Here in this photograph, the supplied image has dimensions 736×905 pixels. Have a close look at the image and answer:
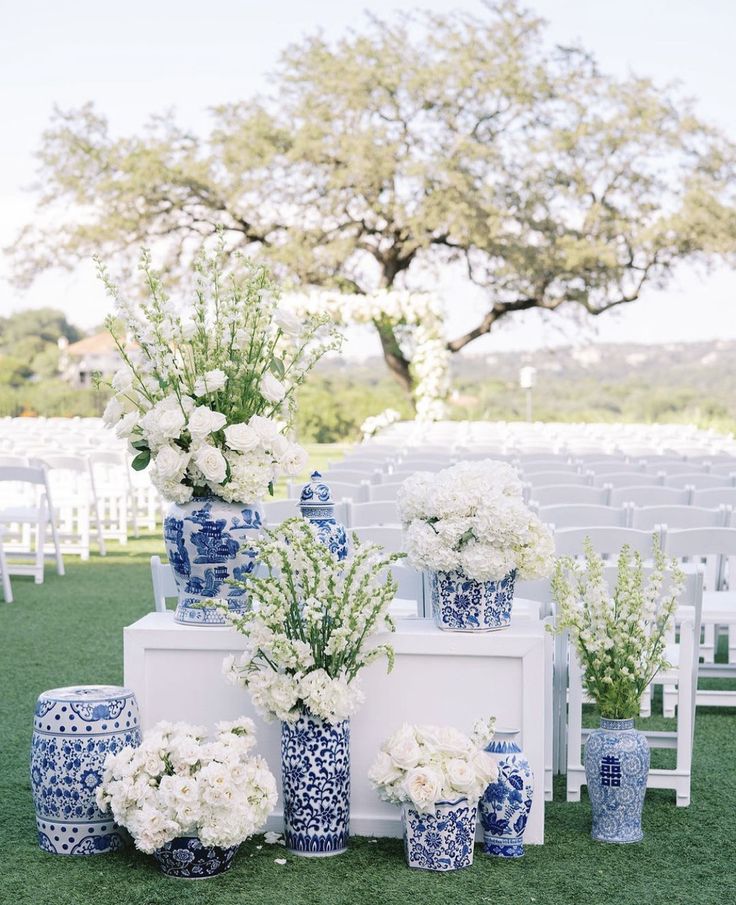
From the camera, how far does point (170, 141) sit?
27484 mm

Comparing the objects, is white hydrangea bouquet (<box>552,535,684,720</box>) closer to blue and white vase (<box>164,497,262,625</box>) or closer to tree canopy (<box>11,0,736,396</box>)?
blue and white vase (<box>164,497,262,625</box>)

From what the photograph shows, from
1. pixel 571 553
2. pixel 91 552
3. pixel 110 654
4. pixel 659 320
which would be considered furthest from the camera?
pixel 659 320

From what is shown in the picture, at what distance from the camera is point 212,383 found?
3.91 m

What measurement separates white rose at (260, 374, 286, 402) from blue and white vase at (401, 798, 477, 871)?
4.33ft

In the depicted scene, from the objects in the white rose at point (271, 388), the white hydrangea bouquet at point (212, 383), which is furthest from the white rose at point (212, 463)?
the white rose at point (271, 388)

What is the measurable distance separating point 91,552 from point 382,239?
17824mm

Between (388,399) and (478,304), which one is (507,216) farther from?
(388,399)

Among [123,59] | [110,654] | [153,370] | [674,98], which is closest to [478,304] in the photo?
[674,98]

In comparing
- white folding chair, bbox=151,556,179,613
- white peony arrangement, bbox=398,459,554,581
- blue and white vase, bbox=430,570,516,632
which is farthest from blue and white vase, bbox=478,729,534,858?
white folding chair, bbox=151,556,179,613

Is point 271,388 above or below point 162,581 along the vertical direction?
above

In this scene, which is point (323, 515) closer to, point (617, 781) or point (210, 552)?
point (210, 552)

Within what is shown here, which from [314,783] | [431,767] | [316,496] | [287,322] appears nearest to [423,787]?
[431,767]

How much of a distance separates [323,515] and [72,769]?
108cm

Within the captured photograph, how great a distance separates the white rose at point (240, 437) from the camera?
3.92 metres
